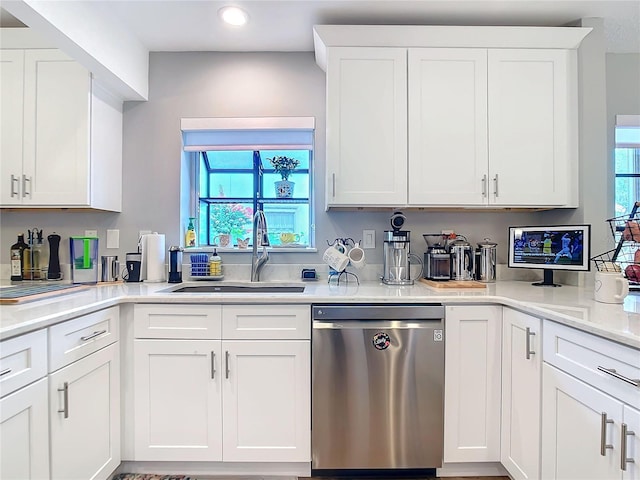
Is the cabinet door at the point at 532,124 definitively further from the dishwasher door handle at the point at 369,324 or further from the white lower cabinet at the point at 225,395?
the white lower cabinet at the point at 225,395

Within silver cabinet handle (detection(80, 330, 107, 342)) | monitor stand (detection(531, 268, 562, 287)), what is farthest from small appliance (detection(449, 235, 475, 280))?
silver cabinet handle (detection(80, 330, 107, 342))

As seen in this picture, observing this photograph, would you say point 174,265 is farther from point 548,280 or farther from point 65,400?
point 548,280

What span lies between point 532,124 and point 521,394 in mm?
Answer: 1494

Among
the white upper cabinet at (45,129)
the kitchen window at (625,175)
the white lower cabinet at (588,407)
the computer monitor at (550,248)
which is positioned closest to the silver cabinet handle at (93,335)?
the white upper cabinet at (45,129)

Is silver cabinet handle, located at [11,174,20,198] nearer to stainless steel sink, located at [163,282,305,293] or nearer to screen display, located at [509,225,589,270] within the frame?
stainless steel sink, located at [163,282,305,293]

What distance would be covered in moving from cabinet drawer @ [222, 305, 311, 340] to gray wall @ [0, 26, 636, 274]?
703 mm

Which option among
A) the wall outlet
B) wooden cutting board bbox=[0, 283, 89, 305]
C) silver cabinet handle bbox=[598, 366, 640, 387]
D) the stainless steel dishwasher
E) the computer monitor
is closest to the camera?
silver cabinet handle bbox=[598, 366, 640, 387]

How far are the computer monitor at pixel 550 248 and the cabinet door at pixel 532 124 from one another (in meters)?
0.21

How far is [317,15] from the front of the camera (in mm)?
1967

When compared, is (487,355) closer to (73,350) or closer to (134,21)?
(73,350)

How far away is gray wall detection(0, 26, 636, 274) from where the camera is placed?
2.32m

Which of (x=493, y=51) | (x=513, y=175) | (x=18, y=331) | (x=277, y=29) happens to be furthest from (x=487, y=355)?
(x=277, y=29)

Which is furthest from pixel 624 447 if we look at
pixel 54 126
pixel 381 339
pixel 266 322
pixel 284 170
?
pixel 54 126

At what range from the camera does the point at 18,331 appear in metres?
1.09
